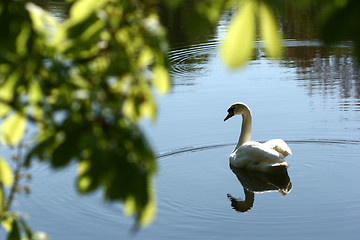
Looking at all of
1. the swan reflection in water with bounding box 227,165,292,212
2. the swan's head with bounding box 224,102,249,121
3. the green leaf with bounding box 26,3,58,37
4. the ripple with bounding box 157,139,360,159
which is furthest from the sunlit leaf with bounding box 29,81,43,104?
the swan's head with bounding box 224,102,249,121

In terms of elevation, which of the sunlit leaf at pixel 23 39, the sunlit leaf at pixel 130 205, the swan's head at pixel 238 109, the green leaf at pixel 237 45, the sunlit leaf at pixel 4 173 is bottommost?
the swan's head at pixel 238 109

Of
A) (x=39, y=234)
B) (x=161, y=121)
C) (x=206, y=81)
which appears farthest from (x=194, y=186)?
(x=39, y=234)

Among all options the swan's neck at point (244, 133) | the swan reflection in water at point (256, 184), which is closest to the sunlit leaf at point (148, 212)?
the swan reflection in water at point (256, 184)

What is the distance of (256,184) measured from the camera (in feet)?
28.0

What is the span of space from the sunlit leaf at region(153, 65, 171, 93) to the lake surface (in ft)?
12.2

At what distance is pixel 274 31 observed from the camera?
1252 millimetres

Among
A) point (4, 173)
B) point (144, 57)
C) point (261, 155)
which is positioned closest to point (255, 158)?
point (261, 155)

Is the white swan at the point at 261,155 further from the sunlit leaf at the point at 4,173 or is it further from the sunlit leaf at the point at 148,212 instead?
the sunlit leaf at the point at 148,212

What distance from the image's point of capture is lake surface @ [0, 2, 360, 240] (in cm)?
693

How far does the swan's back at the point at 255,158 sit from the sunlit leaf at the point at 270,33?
294 inches

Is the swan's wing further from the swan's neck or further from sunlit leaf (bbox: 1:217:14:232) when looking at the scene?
sunlit leaf (bbox: 1:217:14:232)

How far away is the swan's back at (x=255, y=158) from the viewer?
28.7 feet

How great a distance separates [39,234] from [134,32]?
0.84 m

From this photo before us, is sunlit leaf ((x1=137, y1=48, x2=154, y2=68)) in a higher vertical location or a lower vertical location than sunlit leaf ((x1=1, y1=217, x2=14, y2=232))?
higher
